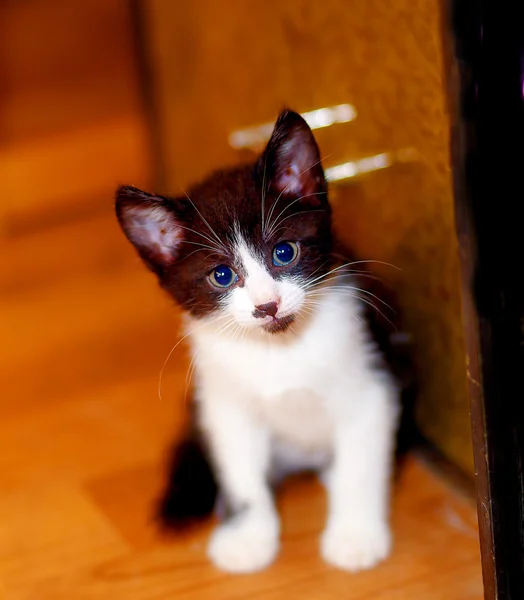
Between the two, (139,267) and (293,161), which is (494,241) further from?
(139,267)

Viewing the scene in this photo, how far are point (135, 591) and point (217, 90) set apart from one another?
4.03 ft

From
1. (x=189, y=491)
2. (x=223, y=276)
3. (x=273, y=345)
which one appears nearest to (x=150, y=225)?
(x=223, y=276)

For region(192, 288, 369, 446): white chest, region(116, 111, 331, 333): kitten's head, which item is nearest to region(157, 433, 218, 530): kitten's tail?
region(192, 288, 369, 446): white chest

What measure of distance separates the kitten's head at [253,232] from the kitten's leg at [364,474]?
0.21m

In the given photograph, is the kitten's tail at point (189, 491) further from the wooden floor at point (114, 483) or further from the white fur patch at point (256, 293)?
the white fur patch at point (256, 293)

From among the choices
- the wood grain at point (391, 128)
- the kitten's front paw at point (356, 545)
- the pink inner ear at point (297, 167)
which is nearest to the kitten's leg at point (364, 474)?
the kitten's front paw at point (356, 545)

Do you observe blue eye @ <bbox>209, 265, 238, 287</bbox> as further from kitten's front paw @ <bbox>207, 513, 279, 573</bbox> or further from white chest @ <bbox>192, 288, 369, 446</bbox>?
kitten's front paw @ <bbox>207, 513, 279, 573</bbox>

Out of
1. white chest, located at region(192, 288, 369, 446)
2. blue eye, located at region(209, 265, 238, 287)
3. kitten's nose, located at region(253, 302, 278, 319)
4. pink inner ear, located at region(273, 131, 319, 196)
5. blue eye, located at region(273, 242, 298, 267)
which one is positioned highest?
pink inner ear, located at region(273, 131, 319, 196)

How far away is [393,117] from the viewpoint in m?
1.29

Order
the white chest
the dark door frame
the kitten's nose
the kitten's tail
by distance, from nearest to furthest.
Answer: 1. the dark door frame
2. the kitten's nose
3. the white chest
4. the kitten's tail

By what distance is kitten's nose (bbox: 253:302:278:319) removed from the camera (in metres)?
1.07

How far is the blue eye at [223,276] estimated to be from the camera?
111cm

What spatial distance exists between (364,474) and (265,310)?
1.04 ft

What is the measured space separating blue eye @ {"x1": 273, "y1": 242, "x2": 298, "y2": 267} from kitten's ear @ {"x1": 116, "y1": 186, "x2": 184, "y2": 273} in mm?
136
